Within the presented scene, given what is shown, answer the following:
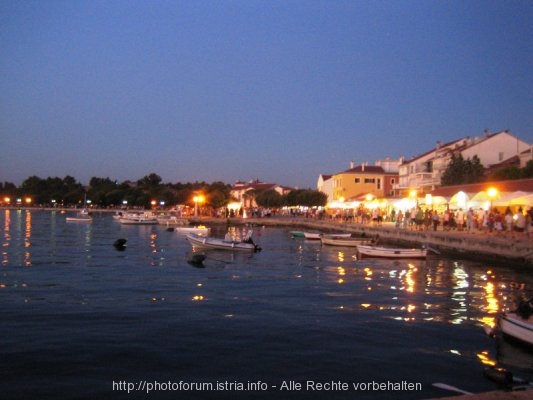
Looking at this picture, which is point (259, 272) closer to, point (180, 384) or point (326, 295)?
point (326, 295)

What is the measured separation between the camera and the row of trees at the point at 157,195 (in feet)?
352

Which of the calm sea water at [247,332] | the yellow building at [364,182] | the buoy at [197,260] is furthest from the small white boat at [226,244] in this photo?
the yellow building at [364,182]

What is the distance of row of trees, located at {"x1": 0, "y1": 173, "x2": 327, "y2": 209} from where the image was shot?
107312 millimetres

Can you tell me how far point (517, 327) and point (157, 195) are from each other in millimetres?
150890

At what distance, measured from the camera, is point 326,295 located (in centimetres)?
2067

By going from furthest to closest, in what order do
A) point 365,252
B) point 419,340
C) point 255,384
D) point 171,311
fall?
1. point 365,252
2. point 171,311
3. point 419,340
4. point 255,384

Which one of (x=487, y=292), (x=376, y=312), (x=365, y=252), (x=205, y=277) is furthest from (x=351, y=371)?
(x=365, y=252)

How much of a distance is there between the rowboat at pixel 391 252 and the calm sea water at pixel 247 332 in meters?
6.14

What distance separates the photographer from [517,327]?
13.0m

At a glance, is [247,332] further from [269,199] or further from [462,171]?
[269,199]

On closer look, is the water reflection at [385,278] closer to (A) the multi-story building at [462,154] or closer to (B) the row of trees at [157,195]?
(A) the multi-story building at [462,154]

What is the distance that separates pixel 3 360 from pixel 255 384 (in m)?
5.51

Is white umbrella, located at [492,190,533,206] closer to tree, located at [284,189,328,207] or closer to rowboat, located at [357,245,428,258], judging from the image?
rowboat, located at [357,245,428,258]

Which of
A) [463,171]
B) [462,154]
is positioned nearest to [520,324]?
[463,171]
